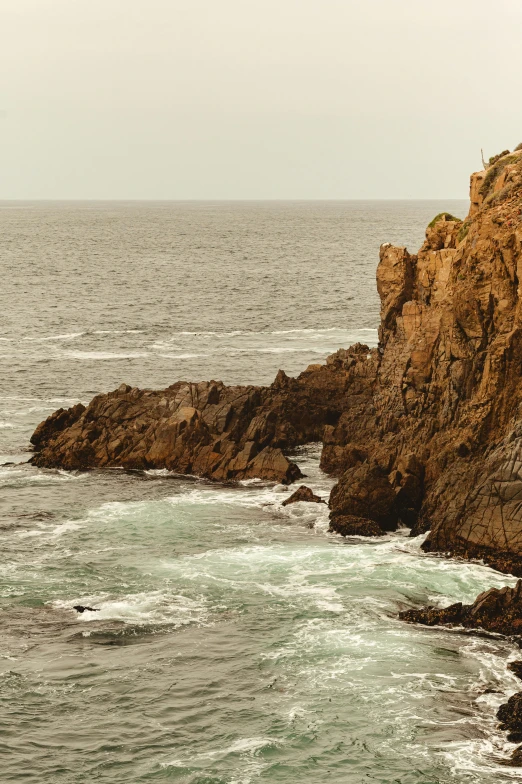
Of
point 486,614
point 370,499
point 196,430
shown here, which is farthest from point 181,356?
point 486,614

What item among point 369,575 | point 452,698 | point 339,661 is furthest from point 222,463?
point 452,698

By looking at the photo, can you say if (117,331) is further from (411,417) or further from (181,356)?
(411,417)

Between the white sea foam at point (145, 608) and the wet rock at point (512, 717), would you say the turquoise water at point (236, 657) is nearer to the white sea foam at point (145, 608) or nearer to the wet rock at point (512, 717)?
the white sea foam at point (145, 608)

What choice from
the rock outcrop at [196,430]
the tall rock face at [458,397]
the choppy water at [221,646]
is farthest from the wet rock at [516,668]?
the rock outcrop at [196,430]

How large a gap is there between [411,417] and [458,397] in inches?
153

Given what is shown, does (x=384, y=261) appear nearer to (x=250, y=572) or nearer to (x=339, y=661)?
(x=250, y=572)

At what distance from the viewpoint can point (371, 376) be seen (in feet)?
234

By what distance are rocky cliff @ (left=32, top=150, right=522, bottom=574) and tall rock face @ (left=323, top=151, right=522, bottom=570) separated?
0.24 ft

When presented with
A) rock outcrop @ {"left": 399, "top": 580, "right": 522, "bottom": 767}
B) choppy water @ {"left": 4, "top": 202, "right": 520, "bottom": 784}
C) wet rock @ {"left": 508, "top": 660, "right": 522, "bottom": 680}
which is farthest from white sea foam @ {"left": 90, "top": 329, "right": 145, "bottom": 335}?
wet rock @ {"left": 508, "top": 660, "right": 522, "bottom": 680}

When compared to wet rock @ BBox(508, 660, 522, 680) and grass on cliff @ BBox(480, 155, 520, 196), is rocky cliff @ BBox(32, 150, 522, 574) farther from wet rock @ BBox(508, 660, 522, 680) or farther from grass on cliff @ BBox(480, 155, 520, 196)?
wet rock @ BBox(508, 660, 522, 680)

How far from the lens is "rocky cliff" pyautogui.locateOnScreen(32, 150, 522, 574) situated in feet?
158

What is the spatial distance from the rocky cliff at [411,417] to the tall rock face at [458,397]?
2.9 inches

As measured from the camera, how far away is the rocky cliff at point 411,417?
48.2 m

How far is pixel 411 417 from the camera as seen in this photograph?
5650cm
